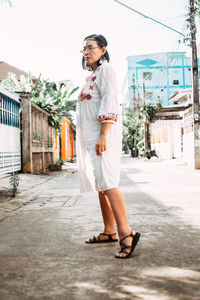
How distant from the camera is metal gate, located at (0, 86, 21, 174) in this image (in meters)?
9.51

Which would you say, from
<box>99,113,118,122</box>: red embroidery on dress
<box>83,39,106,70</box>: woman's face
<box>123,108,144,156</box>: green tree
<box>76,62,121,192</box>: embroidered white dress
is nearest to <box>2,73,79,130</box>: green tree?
<box>83,39,106,70</box>: woman's face

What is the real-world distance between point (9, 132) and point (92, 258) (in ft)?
26.3

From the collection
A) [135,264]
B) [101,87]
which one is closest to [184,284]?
[135,264]

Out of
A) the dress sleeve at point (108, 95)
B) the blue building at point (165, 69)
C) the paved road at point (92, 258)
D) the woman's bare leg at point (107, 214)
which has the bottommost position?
the paved road at point (92, 258)

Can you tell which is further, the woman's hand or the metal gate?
the metal gate

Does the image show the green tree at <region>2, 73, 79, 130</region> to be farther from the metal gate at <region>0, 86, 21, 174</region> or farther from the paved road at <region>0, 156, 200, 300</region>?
the paved road at <region>0, 156, 200, 300</region>

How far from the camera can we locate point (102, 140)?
119 inches

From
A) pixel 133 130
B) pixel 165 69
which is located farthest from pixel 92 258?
pixel 165 69

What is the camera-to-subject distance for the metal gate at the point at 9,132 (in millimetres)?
9508

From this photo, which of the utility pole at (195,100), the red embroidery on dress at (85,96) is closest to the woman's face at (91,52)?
the red embroidery on dress at (85,96)

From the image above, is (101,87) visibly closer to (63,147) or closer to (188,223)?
(188,223)

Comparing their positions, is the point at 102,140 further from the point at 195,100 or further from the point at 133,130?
the point at 133,130

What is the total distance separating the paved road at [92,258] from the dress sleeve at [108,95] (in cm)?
113

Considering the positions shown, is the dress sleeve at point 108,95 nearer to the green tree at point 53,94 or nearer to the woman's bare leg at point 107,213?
the woman's bare leg at point 107,213
